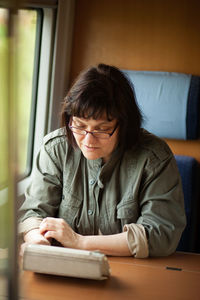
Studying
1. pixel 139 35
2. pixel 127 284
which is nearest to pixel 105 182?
pixel 127 284

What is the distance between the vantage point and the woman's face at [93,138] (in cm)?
188

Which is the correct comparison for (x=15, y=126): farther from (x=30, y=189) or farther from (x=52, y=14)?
(x=52, y=14)

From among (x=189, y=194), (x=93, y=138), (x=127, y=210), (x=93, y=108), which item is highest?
(x=93, y=108)

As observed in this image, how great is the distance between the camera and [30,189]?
2.10 m

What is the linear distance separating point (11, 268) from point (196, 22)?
103 inches

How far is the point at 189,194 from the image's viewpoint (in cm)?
274

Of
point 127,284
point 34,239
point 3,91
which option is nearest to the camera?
point 3,91

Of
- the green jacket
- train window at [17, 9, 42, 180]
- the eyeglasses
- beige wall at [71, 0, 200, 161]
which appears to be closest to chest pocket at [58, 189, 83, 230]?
the green jacket

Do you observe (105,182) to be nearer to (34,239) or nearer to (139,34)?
(34,239)

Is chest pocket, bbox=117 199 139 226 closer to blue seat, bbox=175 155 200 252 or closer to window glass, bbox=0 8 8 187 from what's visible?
blue seat, bbox=175 155 200 252

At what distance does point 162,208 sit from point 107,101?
0.51 meters

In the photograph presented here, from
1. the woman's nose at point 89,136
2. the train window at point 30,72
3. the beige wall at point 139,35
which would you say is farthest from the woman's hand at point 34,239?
the beige wall at point 139,35

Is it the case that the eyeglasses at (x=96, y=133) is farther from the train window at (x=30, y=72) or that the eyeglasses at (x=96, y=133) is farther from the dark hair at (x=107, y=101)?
the train window at (x=30, y=72)

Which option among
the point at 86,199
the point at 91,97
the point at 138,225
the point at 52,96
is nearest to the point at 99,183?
the point at 86,199
